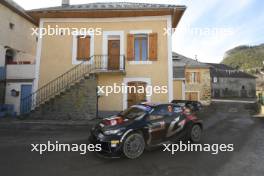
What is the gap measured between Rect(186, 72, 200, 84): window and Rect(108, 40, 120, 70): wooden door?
1856 centimetres

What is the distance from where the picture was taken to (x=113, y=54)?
41.3 feet

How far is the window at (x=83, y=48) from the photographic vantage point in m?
12.4

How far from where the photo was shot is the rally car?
5484 millimetres

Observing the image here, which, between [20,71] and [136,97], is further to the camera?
[20,71]

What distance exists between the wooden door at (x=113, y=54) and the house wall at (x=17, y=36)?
27.4 ft

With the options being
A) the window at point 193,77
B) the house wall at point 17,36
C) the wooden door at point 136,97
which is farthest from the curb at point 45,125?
the window at point 193,77

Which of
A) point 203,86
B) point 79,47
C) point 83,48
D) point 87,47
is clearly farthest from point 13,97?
point 203,86

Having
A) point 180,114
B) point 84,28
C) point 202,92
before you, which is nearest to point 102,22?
point 84,28

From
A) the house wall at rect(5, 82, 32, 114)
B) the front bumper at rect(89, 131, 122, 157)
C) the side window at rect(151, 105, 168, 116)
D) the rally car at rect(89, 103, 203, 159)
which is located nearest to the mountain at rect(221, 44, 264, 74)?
the rally car at rect(89, 103, 203, 159)

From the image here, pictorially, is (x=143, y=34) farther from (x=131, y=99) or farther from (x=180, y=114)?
(x=180, y=114)

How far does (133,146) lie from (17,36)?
15305mm

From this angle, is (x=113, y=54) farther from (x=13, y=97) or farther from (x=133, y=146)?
(x=133, y=146)

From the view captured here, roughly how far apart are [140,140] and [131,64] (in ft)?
23.2

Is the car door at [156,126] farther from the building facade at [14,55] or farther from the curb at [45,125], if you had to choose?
the building facade at [14,55]
